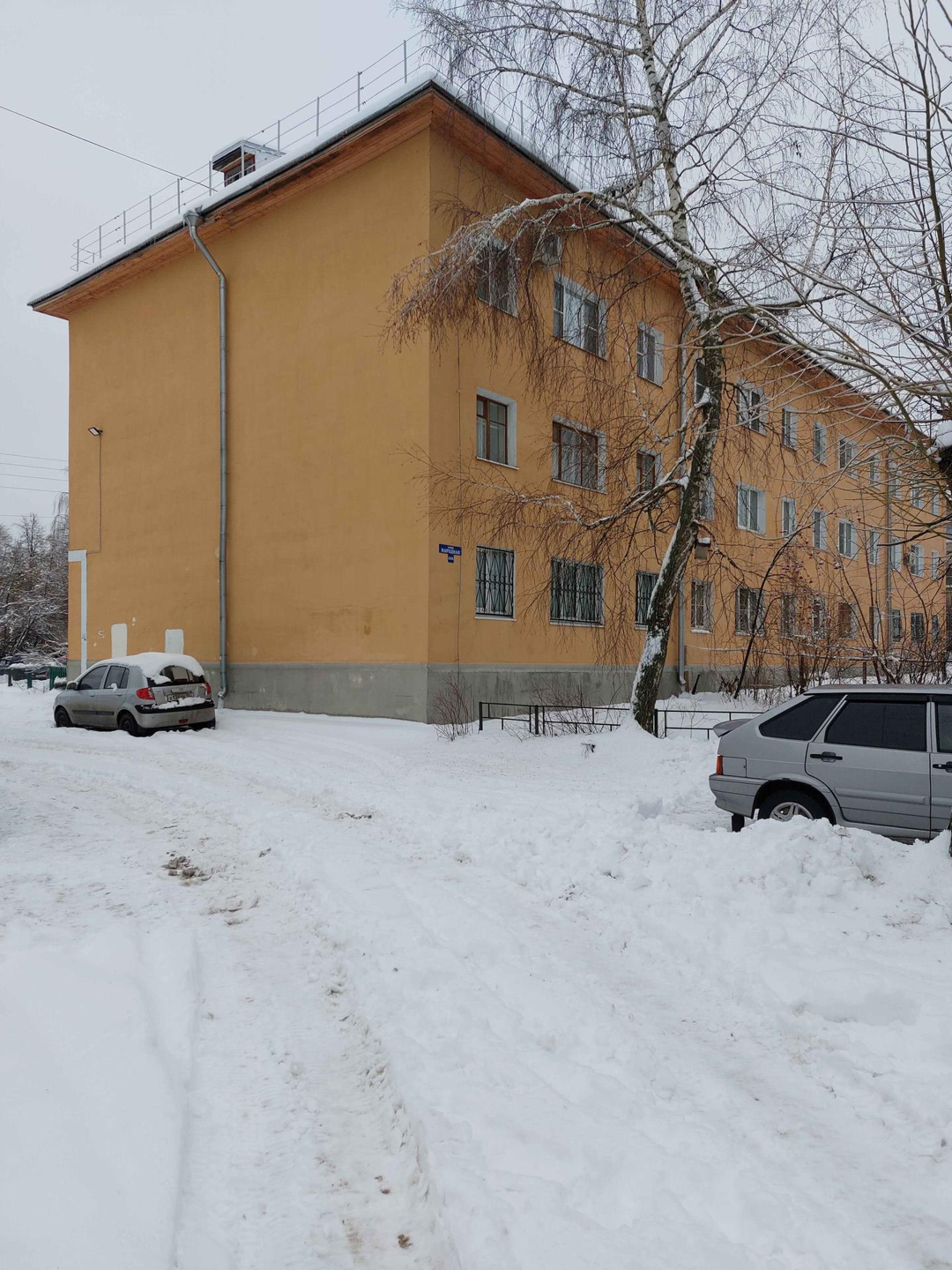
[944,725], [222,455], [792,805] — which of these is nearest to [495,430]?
[222,455]

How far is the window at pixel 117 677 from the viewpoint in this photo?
16375 mm

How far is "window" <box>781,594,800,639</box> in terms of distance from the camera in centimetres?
1705

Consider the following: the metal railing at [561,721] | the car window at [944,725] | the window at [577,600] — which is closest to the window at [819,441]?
the car window at [944,725]

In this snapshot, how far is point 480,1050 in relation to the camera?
379 cm

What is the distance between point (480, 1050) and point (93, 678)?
15.1 m

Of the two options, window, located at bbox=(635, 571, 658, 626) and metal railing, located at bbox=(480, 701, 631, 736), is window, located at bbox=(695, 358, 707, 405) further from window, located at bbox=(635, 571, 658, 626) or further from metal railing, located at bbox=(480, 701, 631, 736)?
window, located at bbox=(635, 571, 658, 626)

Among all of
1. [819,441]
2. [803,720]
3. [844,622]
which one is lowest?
[803,720]

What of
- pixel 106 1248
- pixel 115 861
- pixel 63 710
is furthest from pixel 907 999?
pixel 63 710

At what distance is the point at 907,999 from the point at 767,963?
0.72 metres

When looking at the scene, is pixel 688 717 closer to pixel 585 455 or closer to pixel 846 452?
pixel 585 455

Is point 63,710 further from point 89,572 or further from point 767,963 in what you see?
point 767,963

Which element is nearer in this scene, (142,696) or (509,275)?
(509,275)

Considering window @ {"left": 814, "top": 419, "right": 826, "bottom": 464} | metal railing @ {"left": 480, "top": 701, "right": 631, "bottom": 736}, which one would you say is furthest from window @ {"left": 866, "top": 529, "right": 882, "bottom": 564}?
metal railing @ {"left": 480, "top": 701, "right": 631, "bottom": 736}

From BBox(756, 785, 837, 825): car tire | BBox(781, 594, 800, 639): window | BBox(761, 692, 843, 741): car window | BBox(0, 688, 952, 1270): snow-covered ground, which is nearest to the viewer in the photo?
BBox(0, 688, 952, 1270): snow-covered ground
